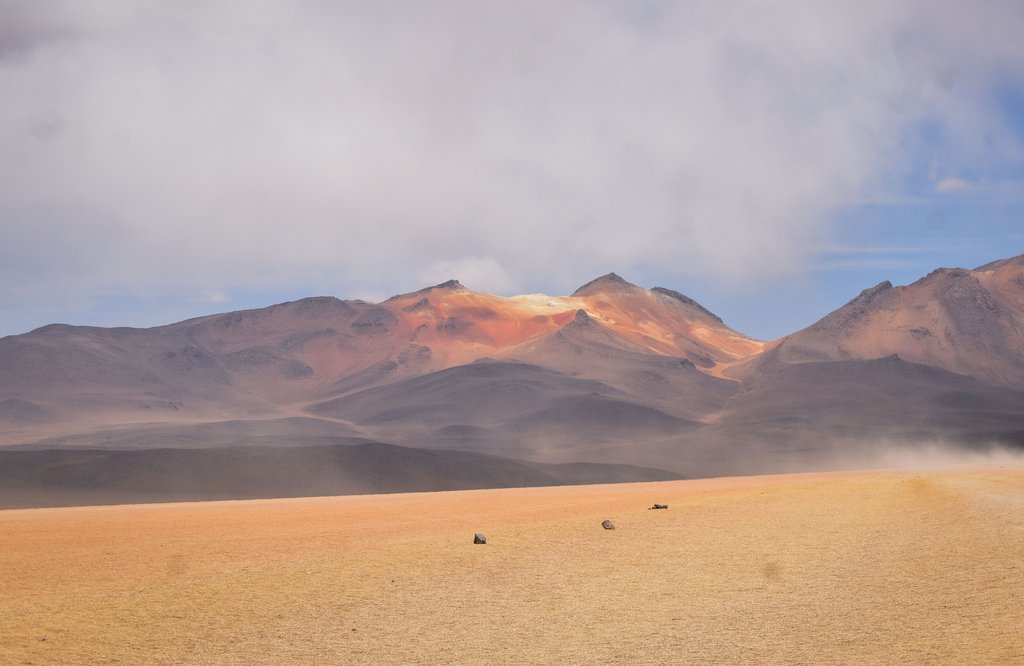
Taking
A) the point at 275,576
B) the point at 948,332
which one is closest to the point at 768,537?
the point at 275,576

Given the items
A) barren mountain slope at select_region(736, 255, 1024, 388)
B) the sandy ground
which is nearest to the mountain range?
barren mountain slope at select_region(736, 255, 1024, 388)

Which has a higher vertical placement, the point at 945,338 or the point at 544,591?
the point at 945,338

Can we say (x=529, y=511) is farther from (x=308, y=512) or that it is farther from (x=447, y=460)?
(x=447, y=460)

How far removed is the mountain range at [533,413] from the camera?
73.2 m

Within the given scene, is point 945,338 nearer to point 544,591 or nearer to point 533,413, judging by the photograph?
point 533,413

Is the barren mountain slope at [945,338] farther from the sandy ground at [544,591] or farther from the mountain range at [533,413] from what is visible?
the sandy ground at [544,591]

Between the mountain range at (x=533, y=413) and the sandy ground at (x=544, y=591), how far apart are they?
42.9 metres

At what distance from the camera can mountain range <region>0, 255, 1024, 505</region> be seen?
240 ft

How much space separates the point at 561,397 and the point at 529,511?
12611 centimetres

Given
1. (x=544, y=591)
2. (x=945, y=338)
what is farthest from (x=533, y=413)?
(x=544, y=591)

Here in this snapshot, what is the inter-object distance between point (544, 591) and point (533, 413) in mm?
136498

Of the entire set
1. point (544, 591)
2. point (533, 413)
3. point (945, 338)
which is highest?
point (945, 338)

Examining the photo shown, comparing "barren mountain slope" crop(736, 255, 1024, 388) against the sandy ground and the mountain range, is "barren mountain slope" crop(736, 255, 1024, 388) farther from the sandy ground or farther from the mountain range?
the sandy ground

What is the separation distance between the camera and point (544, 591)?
1798 cm
